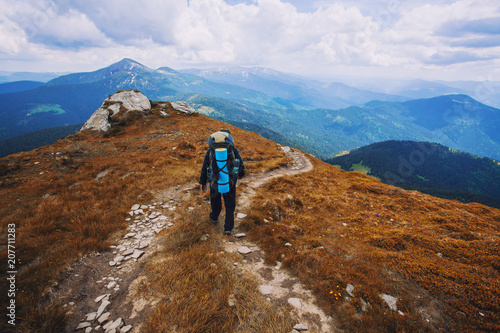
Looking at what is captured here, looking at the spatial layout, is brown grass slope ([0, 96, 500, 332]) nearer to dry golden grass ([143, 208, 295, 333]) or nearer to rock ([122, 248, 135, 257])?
dry golden grass ([143, 208, 295, 333])

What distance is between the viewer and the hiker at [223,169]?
7156 mm

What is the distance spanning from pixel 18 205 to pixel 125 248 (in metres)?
6.51

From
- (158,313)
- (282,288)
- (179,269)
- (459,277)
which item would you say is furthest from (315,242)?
(158,313)

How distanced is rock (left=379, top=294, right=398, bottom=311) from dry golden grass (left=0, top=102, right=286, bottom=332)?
25.0 feet

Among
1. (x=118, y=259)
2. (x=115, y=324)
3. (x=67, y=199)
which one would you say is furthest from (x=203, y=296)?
(x=67, y=199)

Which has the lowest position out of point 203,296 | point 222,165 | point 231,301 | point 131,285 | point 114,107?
point 231,301

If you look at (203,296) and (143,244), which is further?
(143,244)

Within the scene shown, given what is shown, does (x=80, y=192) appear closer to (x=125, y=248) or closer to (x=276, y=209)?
(x=125, y=248)

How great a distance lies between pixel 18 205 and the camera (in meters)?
8.54

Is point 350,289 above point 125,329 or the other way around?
the other way around

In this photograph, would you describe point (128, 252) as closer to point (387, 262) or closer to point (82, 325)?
point (82, 325)

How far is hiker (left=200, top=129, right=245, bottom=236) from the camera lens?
716cm

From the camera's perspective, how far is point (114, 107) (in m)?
34.3

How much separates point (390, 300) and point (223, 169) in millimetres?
6246
